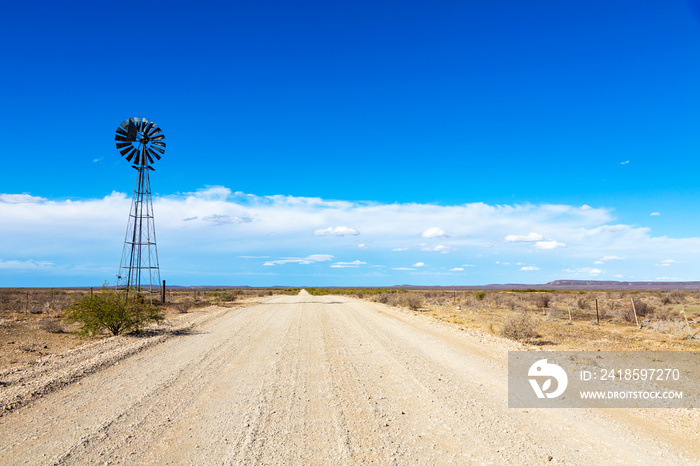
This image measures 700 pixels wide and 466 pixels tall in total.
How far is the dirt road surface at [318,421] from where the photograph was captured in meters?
5.20

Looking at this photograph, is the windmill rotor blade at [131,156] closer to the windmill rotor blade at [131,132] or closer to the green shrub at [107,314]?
the windmill rotor blade at [131,132]

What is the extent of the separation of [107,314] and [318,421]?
13.1 metres

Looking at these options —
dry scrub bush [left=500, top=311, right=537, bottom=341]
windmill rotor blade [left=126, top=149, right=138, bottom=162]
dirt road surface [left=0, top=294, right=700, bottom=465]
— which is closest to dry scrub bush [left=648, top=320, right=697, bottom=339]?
dry scrub bush [left=500, top=311, right=537, bottom=341]

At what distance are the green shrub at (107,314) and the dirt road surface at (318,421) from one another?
6.28 m

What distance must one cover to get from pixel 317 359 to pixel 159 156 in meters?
24.8

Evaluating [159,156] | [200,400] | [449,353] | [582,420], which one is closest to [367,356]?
[449,353]

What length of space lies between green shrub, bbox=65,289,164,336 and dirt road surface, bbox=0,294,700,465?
628 cm

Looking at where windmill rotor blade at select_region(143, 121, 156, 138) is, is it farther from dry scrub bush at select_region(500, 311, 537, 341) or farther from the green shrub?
dry scrub bush at select_region(500, 311, 537, 341)

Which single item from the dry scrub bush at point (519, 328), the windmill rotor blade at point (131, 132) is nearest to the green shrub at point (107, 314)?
the dry scrub bush at point (519, 328)

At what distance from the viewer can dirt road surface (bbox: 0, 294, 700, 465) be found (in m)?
5.20

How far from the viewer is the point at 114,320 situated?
648 inches

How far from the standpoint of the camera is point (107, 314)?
1634cm

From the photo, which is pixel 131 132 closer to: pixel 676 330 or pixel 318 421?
pixel 318 421

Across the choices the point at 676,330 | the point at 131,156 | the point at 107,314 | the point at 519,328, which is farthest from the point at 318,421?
the point at 131,156
